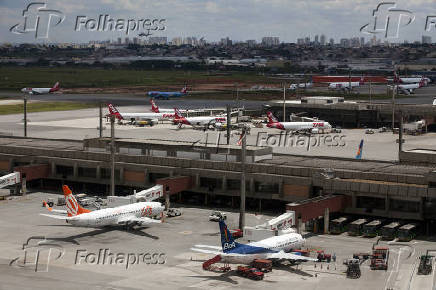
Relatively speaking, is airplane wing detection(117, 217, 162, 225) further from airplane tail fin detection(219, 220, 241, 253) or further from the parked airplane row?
airplane tail fin detection(219, 220, 241, 253)

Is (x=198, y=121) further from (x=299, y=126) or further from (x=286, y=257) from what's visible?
(x=286, y=257)

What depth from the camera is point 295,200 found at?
321 ft

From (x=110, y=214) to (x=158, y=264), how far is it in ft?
48.7

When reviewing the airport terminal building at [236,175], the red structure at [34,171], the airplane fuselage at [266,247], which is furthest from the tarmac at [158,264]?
the red structure at [34,171]

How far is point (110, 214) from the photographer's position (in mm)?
87000

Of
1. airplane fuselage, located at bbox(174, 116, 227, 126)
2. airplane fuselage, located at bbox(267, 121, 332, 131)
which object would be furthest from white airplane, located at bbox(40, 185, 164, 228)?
airplane fuselage, located at bbox(174, 116, 227, 126)

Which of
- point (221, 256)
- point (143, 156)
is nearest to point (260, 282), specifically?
point (221, 256)

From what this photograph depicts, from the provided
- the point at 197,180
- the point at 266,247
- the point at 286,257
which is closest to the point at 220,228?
the point at 266,247

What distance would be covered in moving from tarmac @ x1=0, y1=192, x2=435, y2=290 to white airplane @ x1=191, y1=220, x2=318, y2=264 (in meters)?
1.39

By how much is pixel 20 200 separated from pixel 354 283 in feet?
179

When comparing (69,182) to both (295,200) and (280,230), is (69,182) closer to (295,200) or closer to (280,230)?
→ (295,200)

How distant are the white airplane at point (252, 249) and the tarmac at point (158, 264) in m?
1.39

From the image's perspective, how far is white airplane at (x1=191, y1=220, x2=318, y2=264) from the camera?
70000mm

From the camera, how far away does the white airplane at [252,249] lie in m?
70.0
